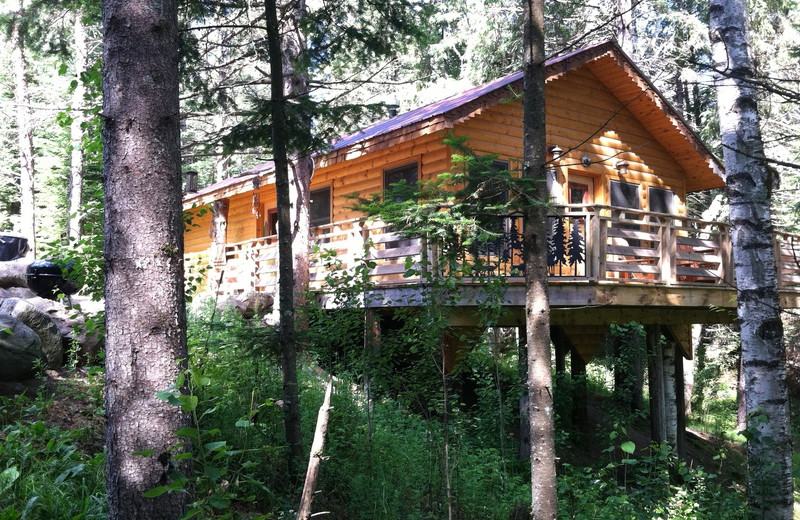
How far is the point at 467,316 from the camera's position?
30.3 feet

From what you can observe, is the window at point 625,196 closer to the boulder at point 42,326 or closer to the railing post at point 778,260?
the railing post at point 778,260

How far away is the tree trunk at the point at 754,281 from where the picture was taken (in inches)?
267

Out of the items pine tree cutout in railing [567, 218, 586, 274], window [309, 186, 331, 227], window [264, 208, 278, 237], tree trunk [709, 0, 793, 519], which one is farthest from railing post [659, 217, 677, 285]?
window [264, 208, 278, 237]

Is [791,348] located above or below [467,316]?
below

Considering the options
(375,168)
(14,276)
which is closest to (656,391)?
(375,168)

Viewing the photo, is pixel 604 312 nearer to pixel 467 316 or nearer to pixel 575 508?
pixel 467 316

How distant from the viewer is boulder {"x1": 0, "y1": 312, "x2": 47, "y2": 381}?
6.56 metres

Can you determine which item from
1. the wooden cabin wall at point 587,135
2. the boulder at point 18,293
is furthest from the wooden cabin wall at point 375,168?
the boulder at point 18,293

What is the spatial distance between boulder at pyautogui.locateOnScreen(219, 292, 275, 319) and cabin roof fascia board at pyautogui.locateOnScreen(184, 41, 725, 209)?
76.0 inches

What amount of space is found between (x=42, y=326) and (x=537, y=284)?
577 centimetres

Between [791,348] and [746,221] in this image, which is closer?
[746,221]

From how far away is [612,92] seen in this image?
14.4m

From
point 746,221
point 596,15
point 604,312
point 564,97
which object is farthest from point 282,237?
point 596,15

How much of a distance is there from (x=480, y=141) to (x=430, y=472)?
291 inches
